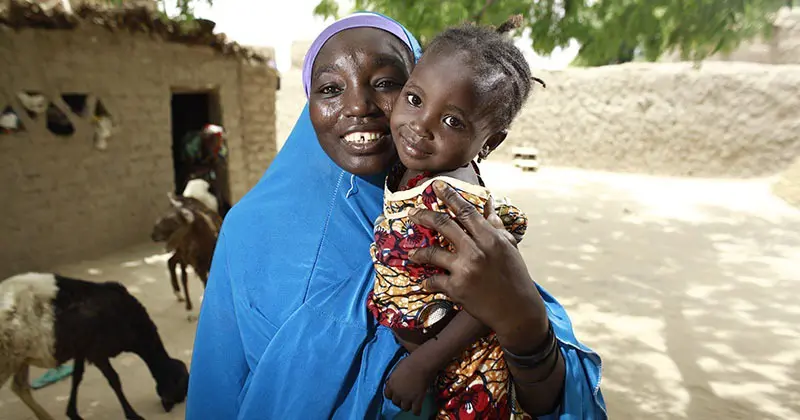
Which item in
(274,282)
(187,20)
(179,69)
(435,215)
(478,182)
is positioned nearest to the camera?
(435,215)

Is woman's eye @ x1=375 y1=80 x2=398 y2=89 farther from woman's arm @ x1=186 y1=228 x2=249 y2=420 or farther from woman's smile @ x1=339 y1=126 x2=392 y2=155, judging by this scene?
woman's arm @ x1=186 y1=228 x2=249 y2=420

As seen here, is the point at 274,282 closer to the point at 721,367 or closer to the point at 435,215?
the point at 435,215

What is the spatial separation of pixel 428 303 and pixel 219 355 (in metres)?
0.56

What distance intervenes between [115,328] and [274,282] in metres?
3.06

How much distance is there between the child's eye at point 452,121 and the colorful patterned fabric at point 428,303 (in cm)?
15

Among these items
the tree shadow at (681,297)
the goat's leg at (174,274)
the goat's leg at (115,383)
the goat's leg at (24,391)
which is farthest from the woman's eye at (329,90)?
the goat's leg at (174,274)

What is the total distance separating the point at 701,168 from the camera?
54.2ft

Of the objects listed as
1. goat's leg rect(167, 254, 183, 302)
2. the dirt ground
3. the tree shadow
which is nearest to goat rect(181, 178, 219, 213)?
goat's leg rect(167, 254, 183, 302)

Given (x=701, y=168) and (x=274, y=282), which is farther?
(x=701, y=168)

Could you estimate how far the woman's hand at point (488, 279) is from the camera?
43.9 inches

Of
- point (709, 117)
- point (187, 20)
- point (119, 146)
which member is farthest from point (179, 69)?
point (709, 117)

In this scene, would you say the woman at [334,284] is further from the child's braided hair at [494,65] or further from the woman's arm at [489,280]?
the child's braided hair at [494,65]

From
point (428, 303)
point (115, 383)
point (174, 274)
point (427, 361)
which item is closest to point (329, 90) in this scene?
point (428, 303)

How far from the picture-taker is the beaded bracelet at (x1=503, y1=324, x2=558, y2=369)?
1183 mm
